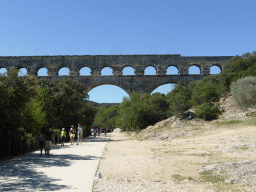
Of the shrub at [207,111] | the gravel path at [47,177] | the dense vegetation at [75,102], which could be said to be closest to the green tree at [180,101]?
the dense vegetation at [75,102]

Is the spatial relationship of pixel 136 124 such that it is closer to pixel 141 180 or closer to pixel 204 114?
pixel 204 114

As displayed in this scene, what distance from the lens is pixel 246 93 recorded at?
2055cm

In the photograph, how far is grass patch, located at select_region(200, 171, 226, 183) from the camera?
622 centimetres

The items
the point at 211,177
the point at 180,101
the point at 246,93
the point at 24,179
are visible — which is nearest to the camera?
the point at 24,179

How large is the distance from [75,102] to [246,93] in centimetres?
1428

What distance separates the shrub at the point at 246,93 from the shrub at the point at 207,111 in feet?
9.40

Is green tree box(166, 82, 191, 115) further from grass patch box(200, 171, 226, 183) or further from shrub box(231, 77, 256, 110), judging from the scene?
grass patch box(200, 171, 226, 183)

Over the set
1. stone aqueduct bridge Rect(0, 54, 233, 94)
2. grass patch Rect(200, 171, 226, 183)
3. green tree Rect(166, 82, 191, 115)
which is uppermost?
stone aqueduct bridge Rect(0, 54, 233, 94)

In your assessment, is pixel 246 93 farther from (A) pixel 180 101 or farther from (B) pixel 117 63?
(B) pixel 117 63

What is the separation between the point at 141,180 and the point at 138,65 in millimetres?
26934

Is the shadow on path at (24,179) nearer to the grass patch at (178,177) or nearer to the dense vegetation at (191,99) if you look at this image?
the grass patch at (178,177)

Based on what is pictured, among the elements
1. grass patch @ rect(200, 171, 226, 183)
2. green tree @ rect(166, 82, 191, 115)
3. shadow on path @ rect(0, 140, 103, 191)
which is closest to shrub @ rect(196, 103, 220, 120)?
green tree @ rect(166, 82, 191, 115)

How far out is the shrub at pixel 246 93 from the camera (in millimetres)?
20297

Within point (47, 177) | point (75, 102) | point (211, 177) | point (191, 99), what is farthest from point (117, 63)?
point (47, 177)
